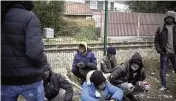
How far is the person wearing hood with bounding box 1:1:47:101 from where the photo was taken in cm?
357

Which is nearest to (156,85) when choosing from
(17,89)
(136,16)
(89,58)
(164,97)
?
(164,97)

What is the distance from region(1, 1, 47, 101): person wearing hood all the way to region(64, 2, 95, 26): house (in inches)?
199

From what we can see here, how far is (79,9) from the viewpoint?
1043 centimetres

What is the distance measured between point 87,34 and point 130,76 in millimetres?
4231

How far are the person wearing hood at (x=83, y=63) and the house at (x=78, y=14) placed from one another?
2111 millimetres

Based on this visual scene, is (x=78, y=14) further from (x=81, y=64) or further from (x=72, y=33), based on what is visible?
(x=81, y=64)

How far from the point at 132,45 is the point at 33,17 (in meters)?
9.53

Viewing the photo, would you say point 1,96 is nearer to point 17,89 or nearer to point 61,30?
point 17,89

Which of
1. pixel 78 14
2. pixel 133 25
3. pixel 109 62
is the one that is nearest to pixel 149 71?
pixel 109 62

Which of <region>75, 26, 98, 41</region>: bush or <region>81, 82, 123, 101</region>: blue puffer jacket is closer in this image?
<region>81, 82, 123, 101</region>: blue puffer jacket

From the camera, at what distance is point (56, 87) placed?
204 inches

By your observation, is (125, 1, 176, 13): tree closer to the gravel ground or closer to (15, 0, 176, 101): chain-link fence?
(15, 0, 176, 101): chain-link fence

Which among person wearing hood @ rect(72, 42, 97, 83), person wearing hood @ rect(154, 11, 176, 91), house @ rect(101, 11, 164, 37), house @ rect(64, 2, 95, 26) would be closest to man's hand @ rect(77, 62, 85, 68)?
person wearing hood @ rect(72, 42, 97, 83)

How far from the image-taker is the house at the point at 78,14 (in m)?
9.12
